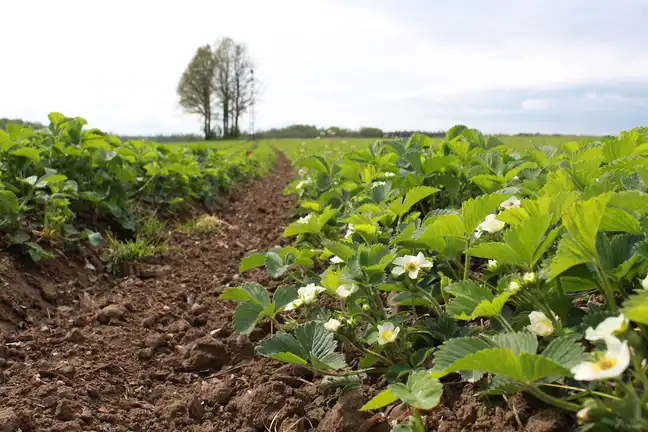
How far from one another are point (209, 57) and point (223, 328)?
46.2m

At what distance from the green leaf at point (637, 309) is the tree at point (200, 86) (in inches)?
1802

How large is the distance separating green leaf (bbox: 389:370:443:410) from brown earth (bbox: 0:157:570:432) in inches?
5.6

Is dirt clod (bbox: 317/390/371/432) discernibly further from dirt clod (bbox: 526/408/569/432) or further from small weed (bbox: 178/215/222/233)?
small weed (bbox: 178/215/222/233)

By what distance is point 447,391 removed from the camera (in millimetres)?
1485

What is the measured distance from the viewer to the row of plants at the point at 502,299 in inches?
39.3

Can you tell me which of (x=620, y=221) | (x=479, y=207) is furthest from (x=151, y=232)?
(x=620, y=221)

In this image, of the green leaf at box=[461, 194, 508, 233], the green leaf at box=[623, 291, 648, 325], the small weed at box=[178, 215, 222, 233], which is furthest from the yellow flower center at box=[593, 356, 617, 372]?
the small weed at box=[178, 215, 222, 233]

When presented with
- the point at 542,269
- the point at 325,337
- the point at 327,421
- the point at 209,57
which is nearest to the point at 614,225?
the point at 542,269

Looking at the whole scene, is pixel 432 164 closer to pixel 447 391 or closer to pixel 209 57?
pixel 447 391

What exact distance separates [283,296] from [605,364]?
115cm

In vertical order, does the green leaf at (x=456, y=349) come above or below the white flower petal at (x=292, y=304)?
above

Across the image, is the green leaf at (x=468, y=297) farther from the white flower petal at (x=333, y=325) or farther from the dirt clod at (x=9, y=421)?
the dirt clod at (x=9, y=421)

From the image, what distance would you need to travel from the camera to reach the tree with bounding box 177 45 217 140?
44188 millimetres

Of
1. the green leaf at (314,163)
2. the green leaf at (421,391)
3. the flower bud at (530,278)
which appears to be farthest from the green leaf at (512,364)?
the green leaf at (314,163)
